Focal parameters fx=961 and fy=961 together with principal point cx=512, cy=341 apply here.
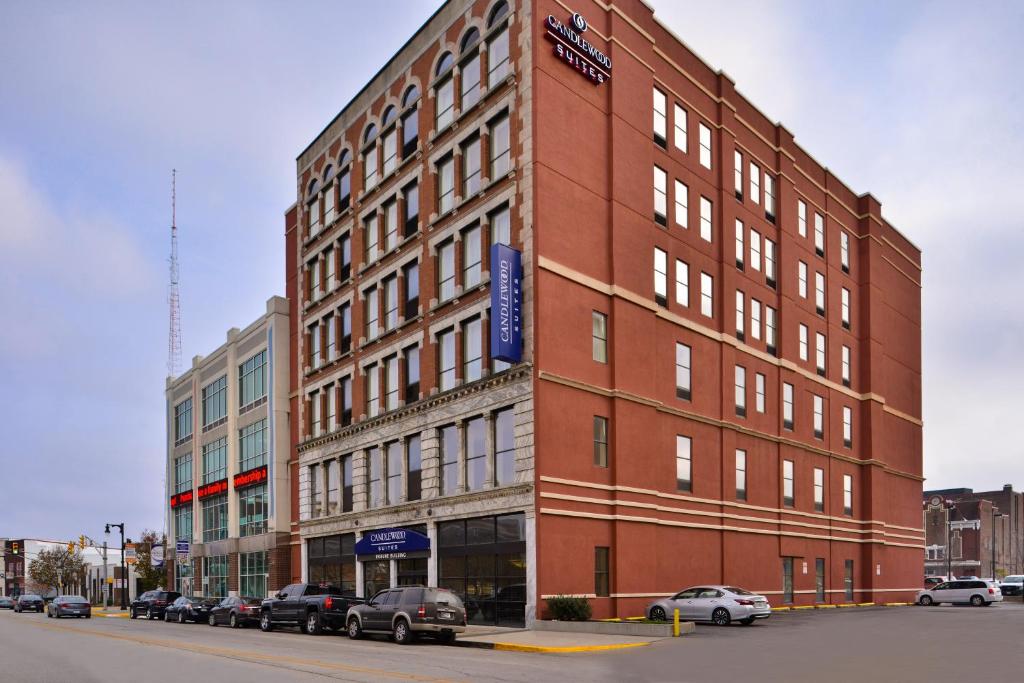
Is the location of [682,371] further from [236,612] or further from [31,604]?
[31,604]

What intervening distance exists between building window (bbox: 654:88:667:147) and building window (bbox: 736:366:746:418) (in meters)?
12.2

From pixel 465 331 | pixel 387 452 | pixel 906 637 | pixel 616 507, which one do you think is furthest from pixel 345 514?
pixel 906 637

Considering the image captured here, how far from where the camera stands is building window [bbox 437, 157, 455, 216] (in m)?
41.2

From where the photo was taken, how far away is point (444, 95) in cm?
4244

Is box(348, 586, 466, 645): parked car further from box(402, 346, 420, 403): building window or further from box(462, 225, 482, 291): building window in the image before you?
box(462, 225, 482, 291): building window

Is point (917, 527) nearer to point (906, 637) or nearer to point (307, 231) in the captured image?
point (906, 637)

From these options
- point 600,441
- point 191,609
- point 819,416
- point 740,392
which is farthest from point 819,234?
point 191,609

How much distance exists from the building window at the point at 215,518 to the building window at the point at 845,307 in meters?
41.4

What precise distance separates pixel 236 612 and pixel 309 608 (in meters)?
9.10

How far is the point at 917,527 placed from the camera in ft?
211

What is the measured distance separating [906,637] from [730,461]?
1692cm

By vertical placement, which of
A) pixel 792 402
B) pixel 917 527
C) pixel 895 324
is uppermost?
pixel 895 324

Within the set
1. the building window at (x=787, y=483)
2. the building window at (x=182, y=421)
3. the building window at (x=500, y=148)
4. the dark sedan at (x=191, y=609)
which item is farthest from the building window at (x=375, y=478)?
the building window at (x=182, y=421)

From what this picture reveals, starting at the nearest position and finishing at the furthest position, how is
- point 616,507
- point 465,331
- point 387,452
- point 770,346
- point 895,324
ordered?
point 616,507 < point 465,331 < point 387,452 < point 770,346 < point 895,324
